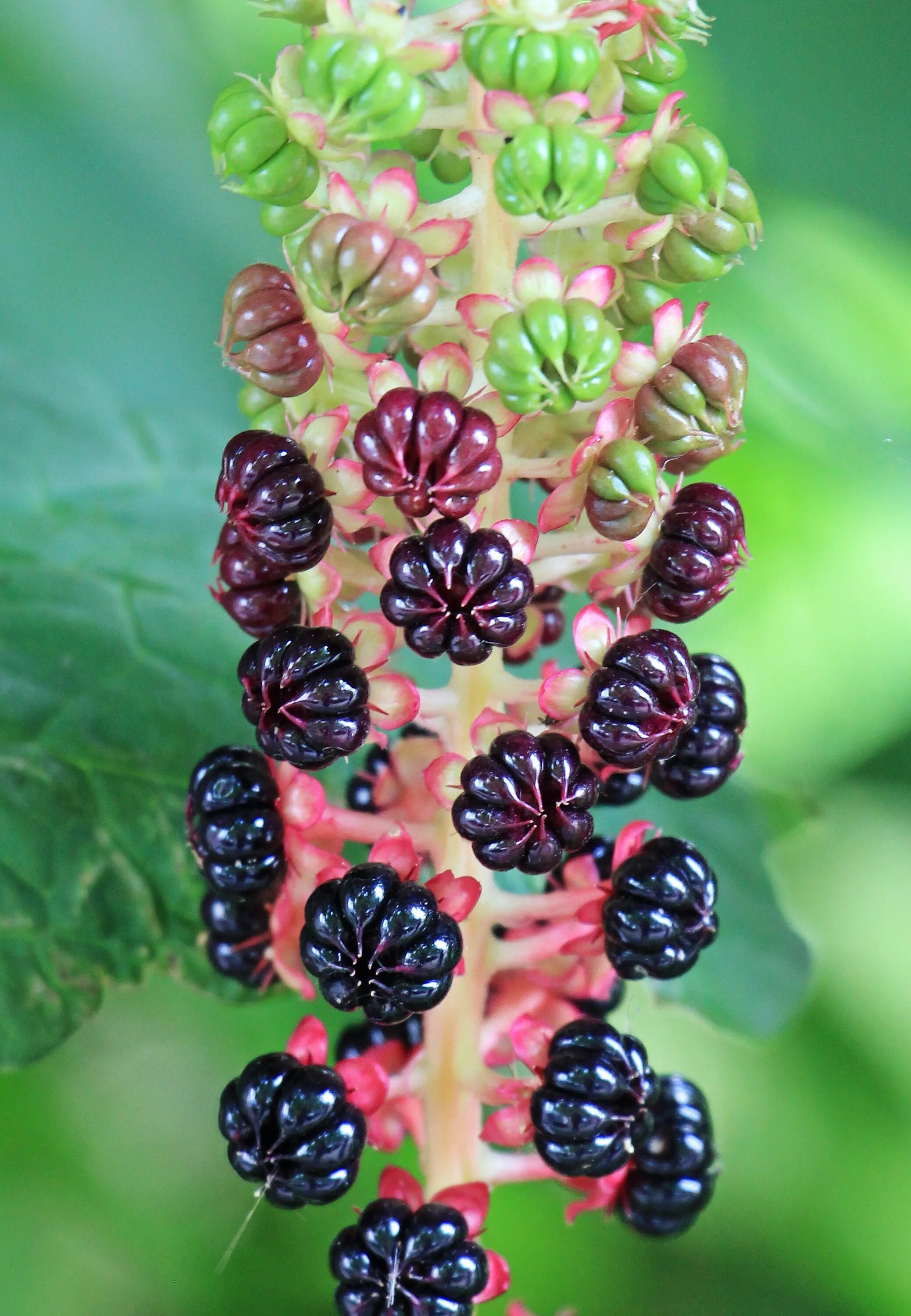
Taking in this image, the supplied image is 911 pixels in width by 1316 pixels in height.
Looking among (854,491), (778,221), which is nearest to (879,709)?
(854,491)

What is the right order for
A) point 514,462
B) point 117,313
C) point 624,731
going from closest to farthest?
point 624,731
point 514,462
point 117,313

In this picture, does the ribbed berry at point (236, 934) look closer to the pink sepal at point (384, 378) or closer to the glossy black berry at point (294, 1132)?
the glossy black berry at point (294, 1132)

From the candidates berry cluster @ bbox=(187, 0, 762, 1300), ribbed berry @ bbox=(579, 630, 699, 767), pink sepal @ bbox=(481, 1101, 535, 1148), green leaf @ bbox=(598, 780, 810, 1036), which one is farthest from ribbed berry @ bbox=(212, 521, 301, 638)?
green leaf @ bbox=(598, 780, 810, 1036)

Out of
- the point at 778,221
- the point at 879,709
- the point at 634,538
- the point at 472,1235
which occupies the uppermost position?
the point at 778,221

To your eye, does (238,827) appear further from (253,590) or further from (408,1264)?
(408,1264)

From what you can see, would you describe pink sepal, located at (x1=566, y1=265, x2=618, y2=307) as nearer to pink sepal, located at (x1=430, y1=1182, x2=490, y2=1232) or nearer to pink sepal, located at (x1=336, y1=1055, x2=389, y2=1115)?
pink sepal, located at (x1=336, y1=1055, x2=389, y2=1115)

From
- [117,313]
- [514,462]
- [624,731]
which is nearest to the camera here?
[624,731]

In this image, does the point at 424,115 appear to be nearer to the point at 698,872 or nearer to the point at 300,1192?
the point at 698,872

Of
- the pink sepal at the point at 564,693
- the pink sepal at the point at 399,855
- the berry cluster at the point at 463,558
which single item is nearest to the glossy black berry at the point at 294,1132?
the berry cluster at the point at 463,558
